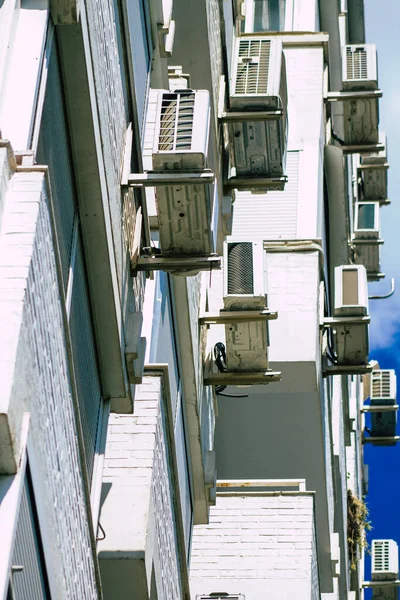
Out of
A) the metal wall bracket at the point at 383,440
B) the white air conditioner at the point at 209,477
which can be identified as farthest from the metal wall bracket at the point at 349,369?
the metal wall bracket at the point at 383,440

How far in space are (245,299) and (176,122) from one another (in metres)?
5.10

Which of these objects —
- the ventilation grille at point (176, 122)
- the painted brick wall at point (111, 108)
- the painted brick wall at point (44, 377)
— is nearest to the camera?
the painted brick wall at point (44, 377)

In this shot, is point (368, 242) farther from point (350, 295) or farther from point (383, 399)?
point (350, 295)

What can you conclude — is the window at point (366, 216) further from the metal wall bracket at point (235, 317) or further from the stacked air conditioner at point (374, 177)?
the metal wall bracket at point (235, 317)

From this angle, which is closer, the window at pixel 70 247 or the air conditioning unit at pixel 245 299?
the window at pixel 70 247

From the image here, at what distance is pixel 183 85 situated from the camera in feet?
47.7

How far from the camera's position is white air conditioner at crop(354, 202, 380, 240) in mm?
37125

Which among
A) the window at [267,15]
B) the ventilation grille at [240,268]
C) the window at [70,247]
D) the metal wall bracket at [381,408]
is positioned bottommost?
the window at [70,247]

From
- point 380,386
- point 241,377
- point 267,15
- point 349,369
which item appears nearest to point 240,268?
point 241,377

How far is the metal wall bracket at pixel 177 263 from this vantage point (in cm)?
1095

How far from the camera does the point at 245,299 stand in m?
15.4

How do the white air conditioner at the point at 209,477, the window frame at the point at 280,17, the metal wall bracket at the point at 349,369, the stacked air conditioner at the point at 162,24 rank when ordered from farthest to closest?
the window frame at the point at 280,17
the metal wall bracket at the point at 349,369
the white air conditioner at the point at 209,477
the stacked air conditioner at the point at 162,24

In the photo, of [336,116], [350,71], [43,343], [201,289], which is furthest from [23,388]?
[336,116]

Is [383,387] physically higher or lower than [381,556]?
higher
